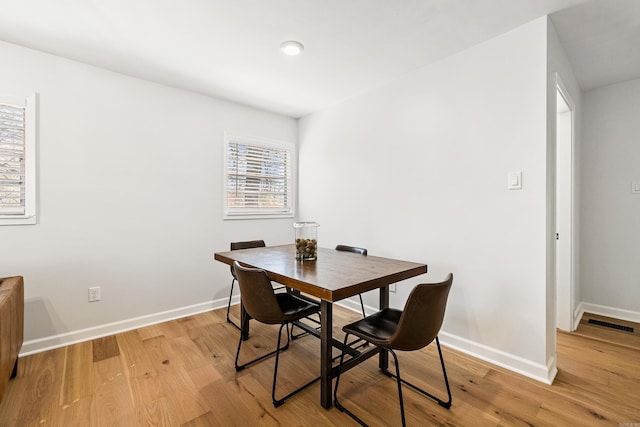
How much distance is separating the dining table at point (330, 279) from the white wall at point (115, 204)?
3.65ft

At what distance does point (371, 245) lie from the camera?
10.5 ft

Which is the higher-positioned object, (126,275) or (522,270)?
(522,270)

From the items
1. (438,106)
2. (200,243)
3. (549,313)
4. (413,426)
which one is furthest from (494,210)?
(200,243)

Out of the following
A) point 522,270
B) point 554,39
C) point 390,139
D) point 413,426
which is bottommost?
point 413,426

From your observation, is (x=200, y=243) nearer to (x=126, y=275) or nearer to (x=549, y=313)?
(x=126, y=275)

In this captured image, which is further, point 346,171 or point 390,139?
point 346,171

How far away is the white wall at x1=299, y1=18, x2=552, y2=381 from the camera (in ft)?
6.70

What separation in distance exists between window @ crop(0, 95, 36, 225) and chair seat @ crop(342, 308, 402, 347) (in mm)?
2666

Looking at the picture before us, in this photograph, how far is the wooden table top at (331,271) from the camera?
60.7 inches

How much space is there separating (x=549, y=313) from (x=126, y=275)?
352cm

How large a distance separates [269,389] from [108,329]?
180 cm

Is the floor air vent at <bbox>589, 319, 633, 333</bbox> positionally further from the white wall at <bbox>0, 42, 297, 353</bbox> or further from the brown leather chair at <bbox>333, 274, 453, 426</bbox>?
the white wall at <bbox>0, 42, 297, 353</bbox>

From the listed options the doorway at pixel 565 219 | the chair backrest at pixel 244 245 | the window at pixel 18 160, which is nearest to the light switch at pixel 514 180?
the doorway at pixel 565 219

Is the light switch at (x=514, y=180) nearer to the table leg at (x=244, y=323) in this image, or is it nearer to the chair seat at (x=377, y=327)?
the chair seat at (x=377, y=327)
